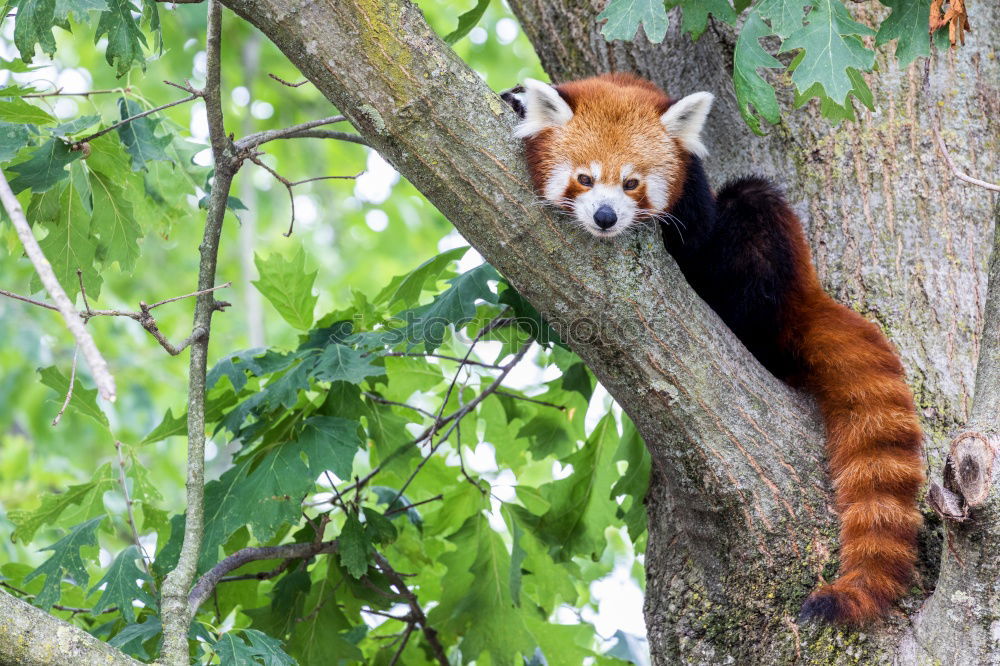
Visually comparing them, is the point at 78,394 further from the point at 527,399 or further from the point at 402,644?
the point at 527,399

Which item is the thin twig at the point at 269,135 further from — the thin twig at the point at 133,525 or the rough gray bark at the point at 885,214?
Answer: the rough gray bark at the point at 885,214

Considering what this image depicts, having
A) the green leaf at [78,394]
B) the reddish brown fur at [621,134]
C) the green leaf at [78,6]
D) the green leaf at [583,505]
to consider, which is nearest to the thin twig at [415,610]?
the green leaf at [583,505]

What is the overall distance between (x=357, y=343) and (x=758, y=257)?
51.6 inches

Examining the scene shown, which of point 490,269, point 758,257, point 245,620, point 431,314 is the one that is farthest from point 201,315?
point 758,257

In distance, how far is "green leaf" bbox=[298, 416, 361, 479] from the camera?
271 cm

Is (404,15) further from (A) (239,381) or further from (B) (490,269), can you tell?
(A) (239,381)

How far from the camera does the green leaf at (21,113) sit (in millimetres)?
2867

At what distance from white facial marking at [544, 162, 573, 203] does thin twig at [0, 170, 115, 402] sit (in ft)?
4.20

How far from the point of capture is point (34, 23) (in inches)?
99.0

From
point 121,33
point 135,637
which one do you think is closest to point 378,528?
point 135,637

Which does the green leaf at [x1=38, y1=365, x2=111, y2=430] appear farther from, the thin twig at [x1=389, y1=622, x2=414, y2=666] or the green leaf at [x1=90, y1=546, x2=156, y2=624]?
the thin twig at [x1=389, y1=622, x2=414, y2=666]

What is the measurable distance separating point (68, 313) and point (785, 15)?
1785 mm

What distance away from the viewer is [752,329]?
118 inches

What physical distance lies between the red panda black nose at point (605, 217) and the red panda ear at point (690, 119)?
0.48 meters
